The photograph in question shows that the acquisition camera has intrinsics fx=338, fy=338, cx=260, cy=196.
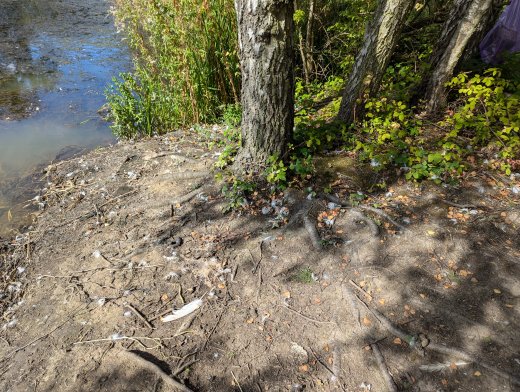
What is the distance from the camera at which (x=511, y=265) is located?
246cm

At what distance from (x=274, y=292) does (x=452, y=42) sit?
3.10 metres

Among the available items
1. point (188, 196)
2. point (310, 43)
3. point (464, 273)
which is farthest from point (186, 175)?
point (310, 43)

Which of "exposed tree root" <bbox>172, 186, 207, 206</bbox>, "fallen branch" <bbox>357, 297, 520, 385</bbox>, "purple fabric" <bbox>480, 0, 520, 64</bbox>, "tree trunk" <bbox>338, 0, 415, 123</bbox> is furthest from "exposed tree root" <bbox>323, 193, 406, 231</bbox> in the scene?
"purple fabric" <bbox>480, 0, 520, 64</bbox>

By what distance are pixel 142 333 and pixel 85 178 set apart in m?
2.52

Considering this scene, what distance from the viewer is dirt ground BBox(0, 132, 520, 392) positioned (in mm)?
2113

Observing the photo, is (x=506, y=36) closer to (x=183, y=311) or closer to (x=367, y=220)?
(x=367, y=220)

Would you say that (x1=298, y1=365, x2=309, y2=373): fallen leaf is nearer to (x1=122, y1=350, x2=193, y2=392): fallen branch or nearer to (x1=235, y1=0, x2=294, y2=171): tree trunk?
(x1=122, y1=350, x2=193, y2=392): fallen branch

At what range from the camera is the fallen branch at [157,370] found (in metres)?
2.07

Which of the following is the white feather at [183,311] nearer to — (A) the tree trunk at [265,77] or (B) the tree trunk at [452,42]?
(A) the tree trunk at [265,77]

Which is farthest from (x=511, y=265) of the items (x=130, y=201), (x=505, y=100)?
(x=130, y=201)

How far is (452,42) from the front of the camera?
3463 millimetres

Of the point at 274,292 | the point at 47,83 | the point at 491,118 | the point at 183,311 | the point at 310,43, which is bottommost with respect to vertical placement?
the point at 47,83

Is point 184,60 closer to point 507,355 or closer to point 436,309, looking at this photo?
point 436,309

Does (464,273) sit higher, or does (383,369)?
(464,273)
